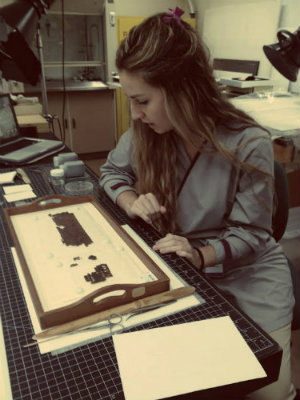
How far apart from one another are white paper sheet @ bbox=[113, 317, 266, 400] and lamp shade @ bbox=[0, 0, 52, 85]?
1.51 m

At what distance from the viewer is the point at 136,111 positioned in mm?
1087

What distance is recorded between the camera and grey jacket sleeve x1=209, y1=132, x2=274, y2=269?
3.29 feet

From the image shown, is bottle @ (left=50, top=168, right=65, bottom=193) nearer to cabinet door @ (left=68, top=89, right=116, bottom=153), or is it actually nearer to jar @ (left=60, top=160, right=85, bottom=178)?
jar @ (left=60, top=160, right=85, bottom=178)

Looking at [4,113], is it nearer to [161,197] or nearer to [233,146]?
[161,197]

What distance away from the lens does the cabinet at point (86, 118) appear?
3.99 metres

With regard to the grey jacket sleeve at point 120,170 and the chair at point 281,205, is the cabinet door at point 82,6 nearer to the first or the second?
the grey jacket sleeve at point 120,170

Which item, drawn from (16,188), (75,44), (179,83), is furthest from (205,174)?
(75,44)

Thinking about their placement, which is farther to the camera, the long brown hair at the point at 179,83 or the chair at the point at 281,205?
the chair at the point at 281,205

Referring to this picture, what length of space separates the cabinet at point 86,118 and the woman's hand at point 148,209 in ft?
10.4

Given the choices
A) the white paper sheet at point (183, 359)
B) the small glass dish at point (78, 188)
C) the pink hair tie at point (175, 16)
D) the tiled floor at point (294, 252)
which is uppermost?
the pink hair tie at point (175, 16)

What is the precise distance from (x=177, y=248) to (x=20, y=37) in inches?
52.8

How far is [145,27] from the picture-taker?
981mm

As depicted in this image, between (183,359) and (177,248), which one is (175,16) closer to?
(177,248)

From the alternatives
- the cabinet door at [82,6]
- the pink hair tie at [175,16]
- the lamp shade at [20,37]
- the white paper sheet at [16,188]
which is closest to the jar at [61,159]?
→ the white paper sheet at [16,188]
